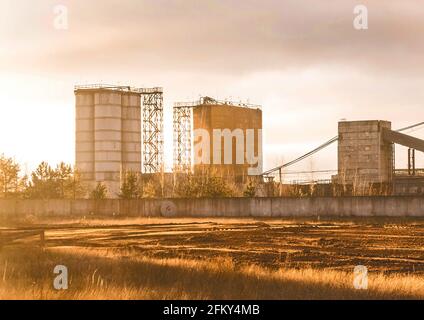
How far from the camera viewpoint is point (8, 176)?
229 ft

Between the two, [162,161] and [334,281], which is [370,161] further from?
[334,281]

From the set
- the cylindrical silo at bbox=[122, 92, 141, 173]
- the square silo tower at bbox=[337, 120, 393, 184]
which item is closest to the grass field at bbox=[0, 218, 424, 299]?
the square silo tower at bbox=[337, 120, 393, 184]

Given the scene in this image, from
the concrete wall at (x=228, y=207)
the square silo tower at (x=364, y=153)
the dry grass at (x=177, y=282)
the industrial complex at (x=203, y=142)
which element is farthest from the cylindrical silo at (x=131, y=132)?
the dry grass at (x=177, y=282)

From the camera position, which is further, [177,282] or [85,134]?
[85,134]

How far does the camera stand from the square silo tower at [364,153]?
7138 centimetres

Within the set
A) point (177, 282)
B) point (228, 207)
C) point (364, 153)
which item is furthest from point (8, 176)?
point (177, 282)

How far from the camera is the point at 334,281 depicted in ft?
54.2

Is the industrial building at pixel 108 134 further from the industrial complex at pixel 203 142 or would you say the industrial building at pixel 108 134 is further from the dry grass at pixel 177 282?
the dry grass at pixel 177 282

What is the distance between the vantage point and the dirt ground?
76.7ft

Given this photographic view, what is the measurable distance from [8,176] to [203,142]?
105ft

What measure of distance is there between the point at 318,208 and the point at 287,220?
98.5 inches

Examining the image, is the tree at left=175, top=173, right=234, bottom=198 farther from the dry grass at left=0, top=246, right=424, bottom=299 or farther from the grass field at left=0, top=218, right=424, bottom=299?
the dry grass at left=0, top=246, right=424, bottom=299

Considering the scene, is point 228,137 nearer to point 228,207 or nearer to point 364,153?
point 364,153

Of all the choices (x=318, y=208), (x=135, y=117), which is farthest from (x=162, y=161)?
(x=318, y=208)
